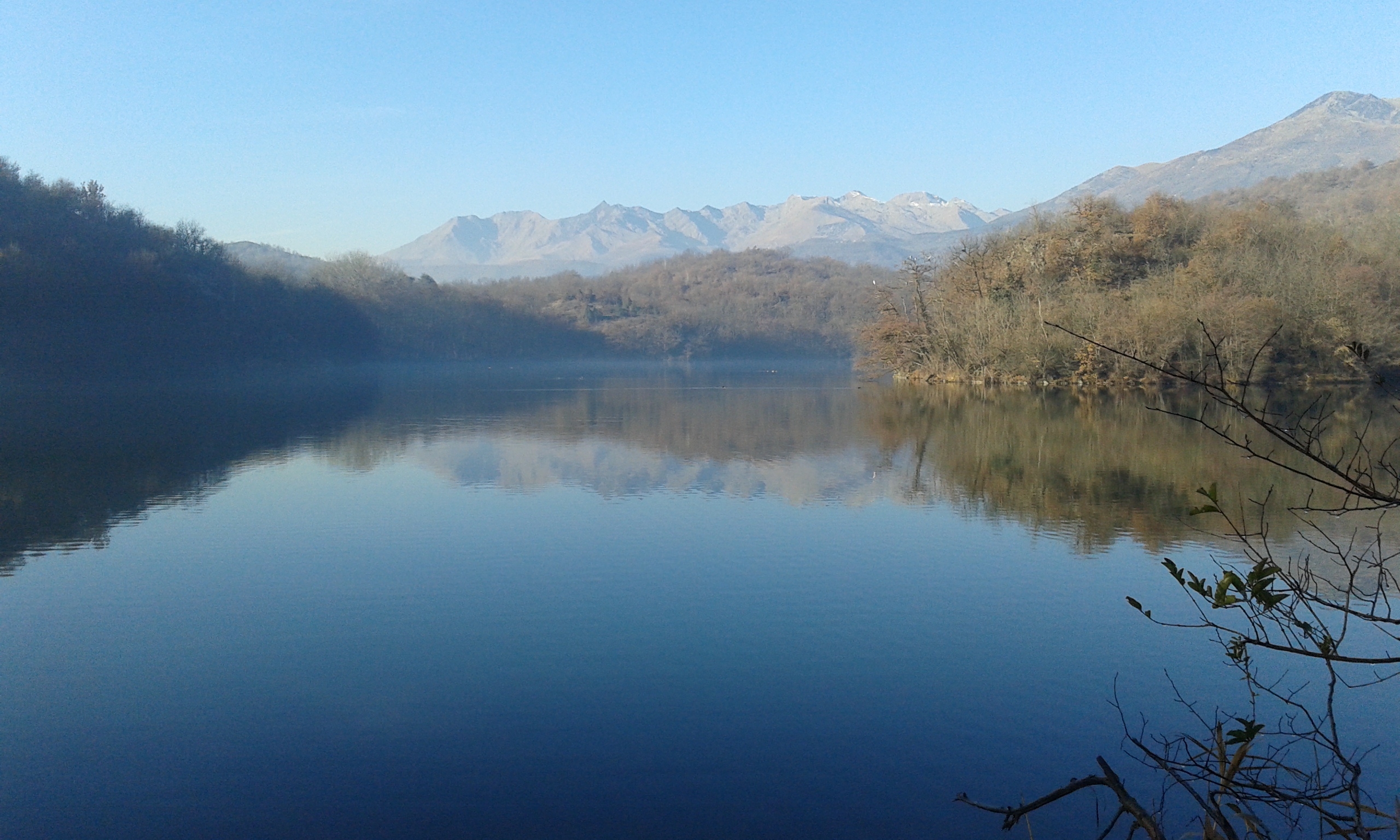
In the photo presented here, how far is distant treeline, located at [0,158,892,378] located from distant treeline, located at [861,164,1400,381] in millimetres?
18523

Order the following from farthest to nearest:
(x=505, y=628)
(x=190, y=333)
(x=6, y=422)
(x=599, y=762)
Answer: (x=190, y=333) < (x=6, y=422) < (x=505, y=628) < (x=599, y=762)

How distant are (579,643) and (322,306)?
68.7 m

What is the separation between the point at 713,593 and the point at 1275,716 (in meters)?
4.34

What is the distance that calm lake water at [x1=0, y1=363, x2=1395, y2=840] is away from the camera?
4992 mm

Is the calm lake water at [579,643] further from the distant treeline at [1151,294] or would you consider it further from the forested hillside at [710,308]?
the forested hillside at [710,308]

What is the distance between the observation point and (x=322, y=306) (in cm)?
7012

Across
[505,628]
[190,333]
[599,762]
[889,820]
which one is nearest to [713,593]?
[505,628]

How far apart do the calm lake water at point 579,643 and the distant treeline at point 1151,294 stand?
1522 centimetres

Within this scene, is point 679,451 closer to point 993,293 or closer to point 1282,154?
point 993,293

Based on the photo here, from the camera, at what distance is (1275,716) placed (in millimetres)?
6086

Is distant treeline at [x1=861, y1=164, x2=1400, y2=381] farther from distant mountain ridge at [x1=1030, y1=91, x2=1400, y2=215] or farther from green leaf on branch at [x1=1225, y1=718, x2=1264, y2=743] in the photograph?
distant mountain ridge at [x1=1030, y1=91, x2=1400, y2=215]

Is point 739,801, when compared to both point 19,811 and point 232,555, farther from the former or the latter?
point 232,555

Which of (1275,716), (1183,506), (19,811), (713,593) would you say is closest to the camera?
(19,811)

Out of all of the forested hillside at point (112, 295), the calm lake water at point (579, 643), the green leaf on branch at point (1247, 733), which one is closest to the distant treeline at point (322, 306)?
the forested hillside at point (112, 295)
